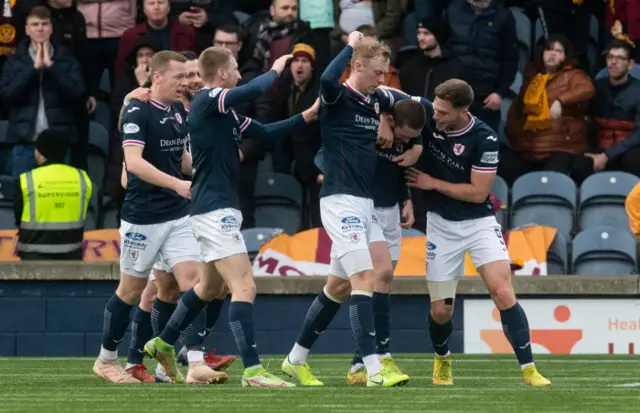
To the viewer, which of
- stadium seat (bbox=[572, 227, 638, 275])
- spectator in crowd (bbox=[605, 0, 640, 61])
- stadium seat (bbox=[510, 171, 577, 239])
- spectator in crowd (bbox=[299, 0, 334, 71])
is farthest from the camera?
spectator in crowd (bbox=[605, 0, 640, 61])

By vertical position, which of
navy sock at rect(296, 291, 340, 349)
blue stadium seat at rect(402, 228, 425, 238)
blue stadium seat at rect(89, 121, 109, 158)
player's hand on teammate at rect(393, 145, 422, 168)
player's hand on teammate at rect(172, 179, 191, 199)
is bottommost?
blue stadium seat at rect(402, 228, 425, 238)

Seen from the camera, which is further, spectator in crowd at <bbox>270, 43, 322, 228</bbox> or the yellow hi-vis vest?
spectator in crowd at <bbox>270, 43, 322, 228</bbox>

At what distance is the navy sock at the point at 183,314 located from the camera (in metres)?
10.4

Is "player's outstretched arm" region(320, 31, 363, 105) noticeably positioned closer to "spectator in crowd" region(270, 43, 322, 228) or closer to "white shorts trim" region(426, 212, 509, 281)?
"white shorts trim" region(426, 212, 509, 281)

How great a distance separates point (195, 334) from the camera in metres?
10.9

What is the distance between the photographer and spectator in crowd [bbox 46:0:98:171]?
1652 cm

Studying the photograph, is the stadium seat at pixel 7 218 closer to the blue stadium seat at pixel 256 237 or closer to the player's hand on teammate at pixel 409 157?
the blue stadium seat at pixel 256 237

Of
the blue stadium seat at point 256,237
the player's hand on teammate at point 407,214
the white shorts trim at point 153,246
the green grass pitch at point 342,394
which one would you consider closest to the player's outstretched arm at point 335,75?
the player's hand on teammate at point 407,214

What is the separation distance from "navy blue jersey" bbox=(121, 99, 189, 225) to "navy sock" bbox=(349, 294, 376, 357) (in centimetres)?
162

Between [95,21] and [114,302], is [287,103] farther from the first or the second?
[114,302]

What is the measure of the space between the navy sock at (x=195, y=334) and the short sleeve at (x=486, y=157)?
2.17 metres

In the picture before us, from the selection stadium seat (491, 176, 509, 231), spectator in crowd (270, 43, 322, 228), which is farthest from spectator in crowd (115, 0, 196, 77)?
stadium seat (491, 176, 509, 231)

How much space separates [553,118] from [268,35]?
3.09 m

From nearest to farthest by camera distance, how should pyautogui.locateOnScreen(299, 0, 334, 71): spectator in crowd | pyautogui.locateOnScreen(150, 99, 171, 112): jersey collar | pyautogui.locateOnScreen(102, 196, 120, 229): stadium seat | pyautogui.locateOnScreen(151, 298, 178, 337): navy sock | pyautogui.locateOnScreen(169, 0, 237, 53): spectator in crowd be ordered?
pyautogui.locateOnScreen(150, 99, 171, 112): jersey collar, pyautogui.locateOnScreen(151, 298, 178, 337): navy sock, pyautogui.locateOnScreen(102, 196, 120, 229): stadium seat, pyautogui.locateOnScreen(169, 0, 237, 53): spectator in crowd, pyautogui.locateOnScreen(299, 0, 334, 71): spectator in crowd
